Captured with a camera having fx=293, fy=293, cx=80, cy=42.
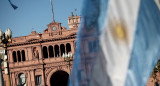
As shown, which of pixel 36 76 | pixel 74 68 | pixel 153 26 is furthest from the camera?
pixel 36 76

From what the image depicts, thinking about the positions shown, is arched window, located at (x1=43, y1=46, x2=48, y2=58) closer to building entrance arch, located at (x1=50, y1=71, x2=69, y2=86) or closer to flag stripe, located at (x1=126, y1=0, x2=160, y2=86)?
building entrance arch, located at (x1=50, y1=71, x2=69, y2=86)

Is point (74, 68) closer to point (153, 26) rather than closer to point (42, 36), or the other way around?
point (153, 26)

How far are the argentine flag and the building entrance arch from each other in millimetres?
40559

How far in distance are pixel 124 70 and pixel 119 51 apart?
15 centimetres

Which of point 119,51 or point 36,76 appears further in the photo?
point 36,76

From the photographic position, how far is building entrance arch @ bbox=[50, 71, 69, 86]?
4369cm

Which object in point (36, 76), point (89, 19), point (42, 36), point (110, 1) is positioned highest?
point (42, 36)

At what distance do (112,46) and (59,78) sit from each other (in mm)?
44327

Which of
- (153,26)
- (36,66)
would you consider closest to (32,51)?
(36,66)

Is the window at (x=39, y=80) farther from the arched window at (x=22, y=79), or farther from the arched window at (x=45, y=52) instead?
the arched window at (x=45, y=52)

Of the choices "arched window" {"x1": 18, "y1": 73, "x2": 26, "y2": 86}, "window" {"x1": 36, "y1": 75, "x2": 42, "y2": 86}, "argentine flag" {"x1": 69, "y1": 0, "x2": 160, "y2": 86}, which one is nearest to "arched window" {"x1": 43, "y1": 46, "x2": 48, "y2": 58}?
"window" {"x1": 36, "y1": 75, "x2": 42, "y2": 86}

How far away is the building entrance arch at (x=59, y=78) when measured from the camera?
143 feet

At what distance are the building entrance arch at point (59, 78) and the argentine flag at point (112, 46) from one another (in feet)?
133

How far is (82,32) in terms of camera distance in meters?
2.21
